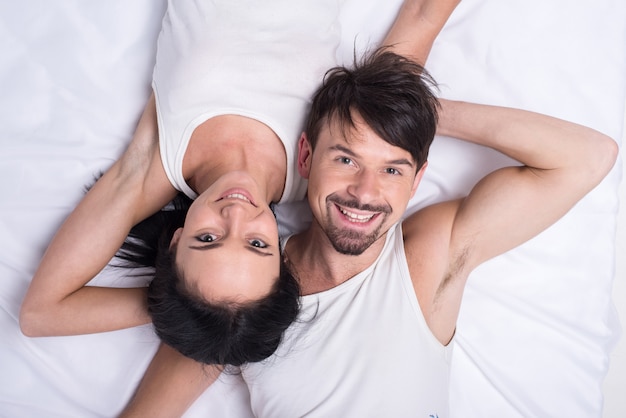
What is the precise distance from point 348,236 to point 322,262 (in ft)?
0.65

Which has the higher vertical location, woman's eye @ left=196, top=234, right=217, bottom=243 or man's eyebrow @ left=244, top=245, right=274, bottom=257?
man's eyebrow @ left=244, top=245, right=274, bottom=257

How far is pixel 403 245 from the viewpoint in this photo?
1.82 metres

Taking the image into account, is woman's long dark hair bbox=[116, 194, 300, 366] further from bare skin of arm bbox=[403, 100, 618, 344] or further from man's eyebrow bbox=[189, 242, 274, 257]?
bare skin of arm bbox=[403, 100, 618, 344]

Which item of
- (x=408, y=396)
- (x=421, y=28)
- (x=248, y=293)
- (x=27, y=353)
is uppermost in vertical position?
(x=421, y=28)

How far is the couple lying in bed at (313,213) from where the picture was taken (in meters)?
1.65

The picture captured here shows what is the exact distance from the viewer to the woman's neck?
185 cm

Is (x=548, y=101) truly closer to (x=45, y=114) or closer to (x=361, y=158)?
(x=361, y=158)

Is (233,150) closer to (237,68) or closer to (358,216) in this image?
(237,68)

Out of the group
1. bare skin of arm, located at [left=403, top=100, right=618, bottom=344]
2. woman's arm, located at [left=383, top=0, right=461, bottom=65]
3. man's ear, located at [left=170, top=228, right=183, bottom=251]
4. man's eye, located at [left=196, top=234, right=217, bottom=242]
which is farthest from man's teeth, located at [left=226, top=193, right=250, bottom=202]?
woman's arm, located at [left=383, top=0, right=461, bottom=65]

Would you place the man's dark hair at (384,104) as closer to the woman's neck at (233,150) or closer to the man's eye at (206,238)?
the woman's neck at (233,150)

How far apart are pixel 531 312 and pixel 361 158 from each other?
853 millimetres

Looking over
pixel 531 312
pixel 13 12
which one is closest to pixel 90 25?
pixel 13 12

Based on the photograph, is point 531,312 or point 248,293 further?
point 531,312

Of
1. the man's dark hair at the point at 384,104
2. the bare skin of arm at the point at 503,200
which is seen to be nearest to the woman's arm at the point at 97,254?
the man's dark hair at the point at 384,104
